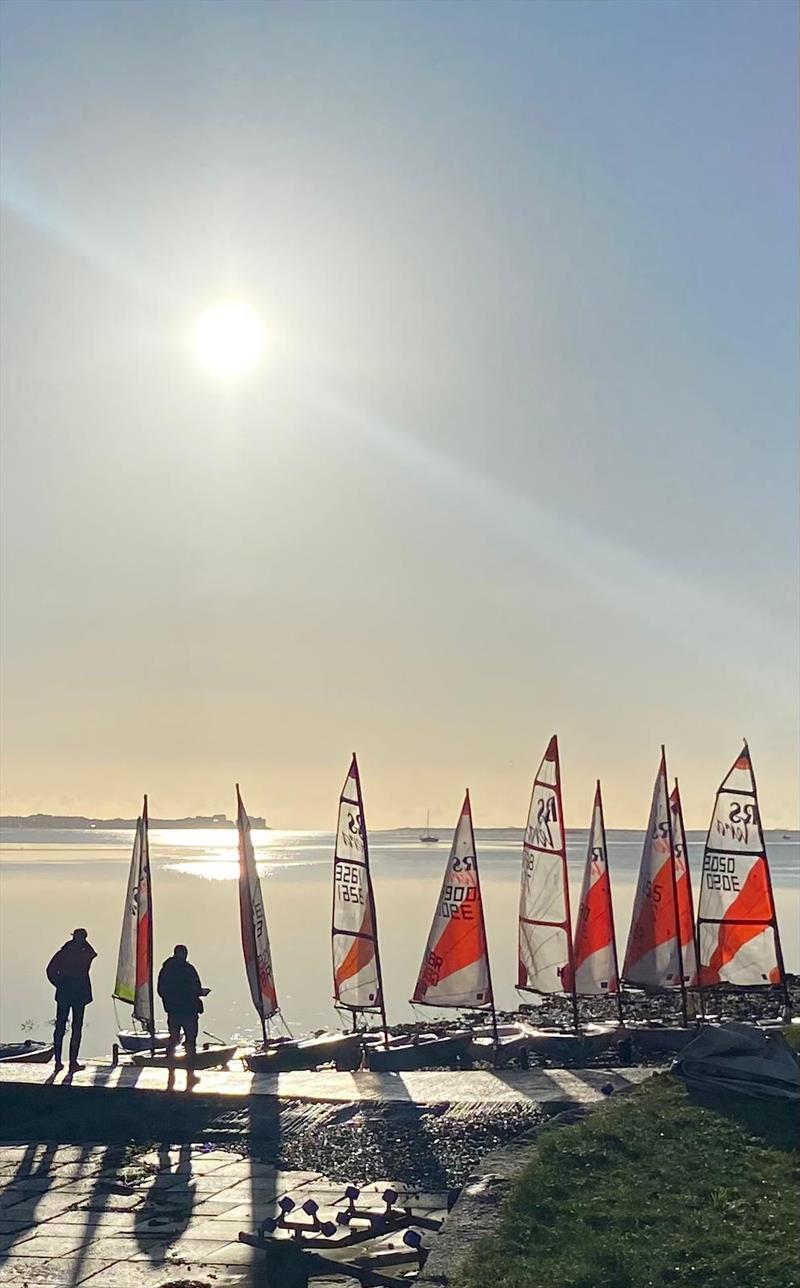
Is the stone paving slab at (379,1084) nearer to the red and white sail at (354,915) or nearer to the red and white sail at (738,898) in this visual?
the red and white sail at (354,915)

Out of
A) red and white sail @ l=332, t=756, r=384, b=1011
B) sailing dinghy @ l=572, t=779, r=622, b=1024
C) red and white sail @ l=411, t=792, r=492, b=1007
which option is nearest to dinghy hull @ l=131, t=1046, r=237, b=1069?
red and white sail @ l=332, t=756, r=384, b=1011

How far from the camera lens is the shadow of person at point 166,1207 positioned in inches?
431

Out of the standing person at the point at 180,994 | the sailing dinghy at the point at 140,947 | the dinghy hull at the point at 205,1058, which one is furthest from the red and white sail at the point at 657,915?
the standing person at the point at 180,994

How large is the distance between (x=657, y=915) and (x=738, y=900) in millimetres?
2073

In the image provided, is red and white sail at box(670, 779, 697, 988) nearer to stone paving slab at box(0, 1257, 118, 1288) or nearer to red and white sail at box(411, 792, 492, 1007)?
red and white sail at box(411, 792, 492, 1007)

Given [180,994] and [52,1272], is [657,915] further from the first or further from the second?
[52,1272]

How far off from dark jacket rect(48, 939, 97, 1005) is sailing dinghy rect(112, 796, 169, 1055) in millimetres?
6535

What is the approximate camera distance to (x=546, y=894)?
26.7 m

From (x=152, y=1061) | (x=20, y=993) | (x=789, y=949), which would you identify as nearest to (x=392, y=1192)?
(x=152, y=1061)

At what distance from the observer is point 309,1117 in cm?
1495

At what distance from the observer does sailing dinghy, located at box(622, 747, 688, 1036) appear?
1129 inches

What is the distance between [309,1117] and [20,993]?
33.7 metres

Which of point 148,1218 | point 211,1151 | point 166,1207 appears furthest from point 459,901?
point 148,1218

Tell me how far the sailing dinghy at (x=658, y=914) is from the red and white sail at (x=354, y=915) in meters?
7.22
